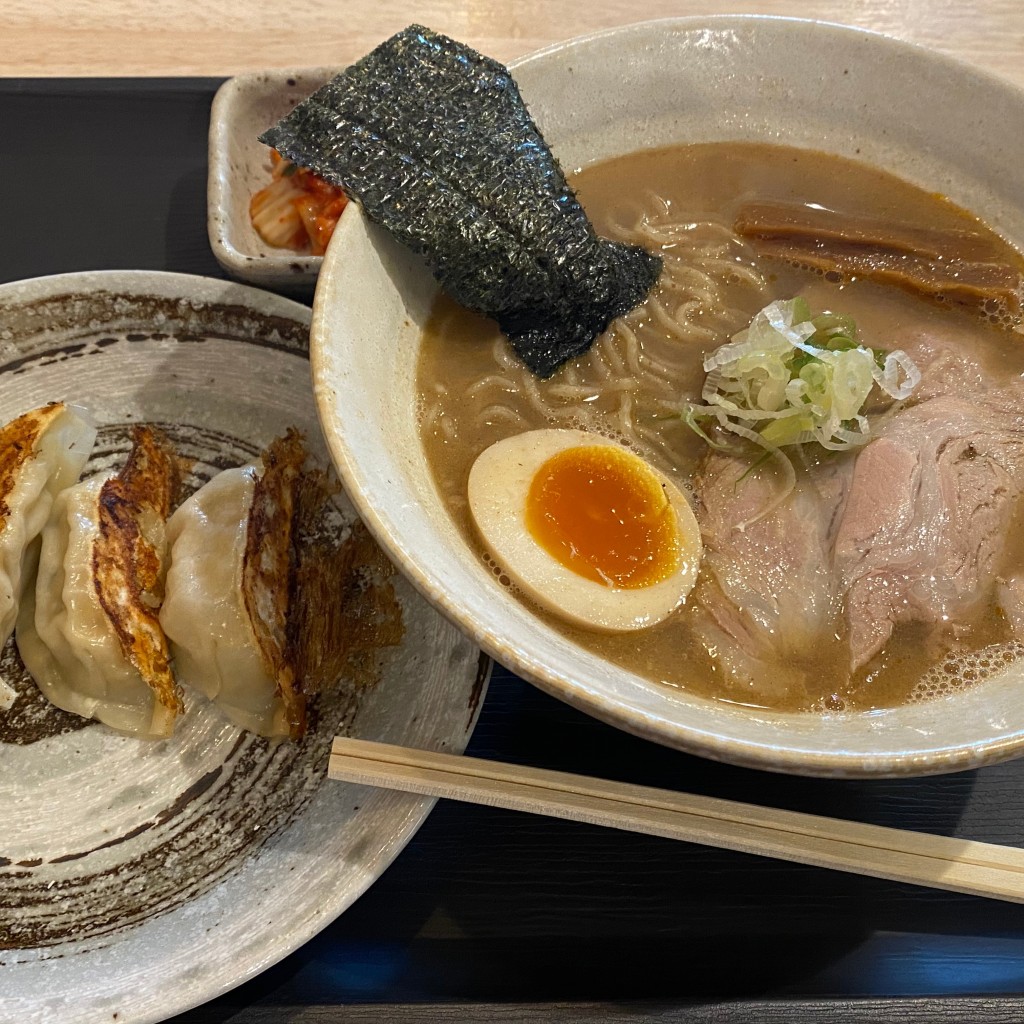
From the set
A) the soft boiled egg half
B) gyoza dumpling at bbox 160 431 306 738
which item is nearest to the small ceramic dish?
gyoza dumpling at bbox 160 431 306 738

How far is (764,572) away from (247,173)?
72.8 inches

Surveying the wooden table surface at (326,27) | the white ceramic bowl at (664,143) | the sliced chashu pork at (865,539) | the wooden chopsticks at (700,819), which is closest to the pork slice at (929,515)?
the sliced chashu pork at (865,539)

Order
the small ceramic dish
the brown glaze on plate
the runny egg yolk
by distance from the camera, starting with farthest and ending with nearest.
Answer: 1. the small ceramic dish
2. the runny egg yolk
3. the brown glaze on plate

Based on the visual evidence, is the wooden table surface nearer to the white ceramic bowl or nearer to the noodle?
the white ceramic bowl

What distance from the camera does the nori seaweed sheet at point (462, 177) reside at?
4.88 feet

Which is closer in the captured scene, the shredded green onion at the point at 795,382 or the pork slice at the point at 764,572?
the pork slice at the point at 764,572

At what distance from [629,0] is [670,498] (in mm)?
2304

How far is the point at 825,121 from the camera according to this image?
191 cm

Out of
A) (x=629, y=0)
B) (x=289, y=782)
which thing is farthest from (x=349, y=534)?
(x=629, y=0)

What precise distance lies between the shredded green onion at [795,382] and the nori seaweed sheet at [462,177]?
1.05 ft

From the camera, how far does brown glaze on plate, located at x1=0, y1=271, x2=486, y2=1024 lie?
1306mm

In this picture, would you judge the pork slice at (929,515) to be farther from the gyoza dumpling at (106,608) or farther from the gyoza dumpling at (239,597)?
the gyoza dumpling at (106,608)

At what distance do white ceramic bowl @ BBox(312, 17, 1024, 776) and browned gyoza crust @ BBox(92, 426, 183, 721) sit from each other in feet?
2.19

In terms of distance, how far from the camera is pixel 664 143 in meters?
1.96
